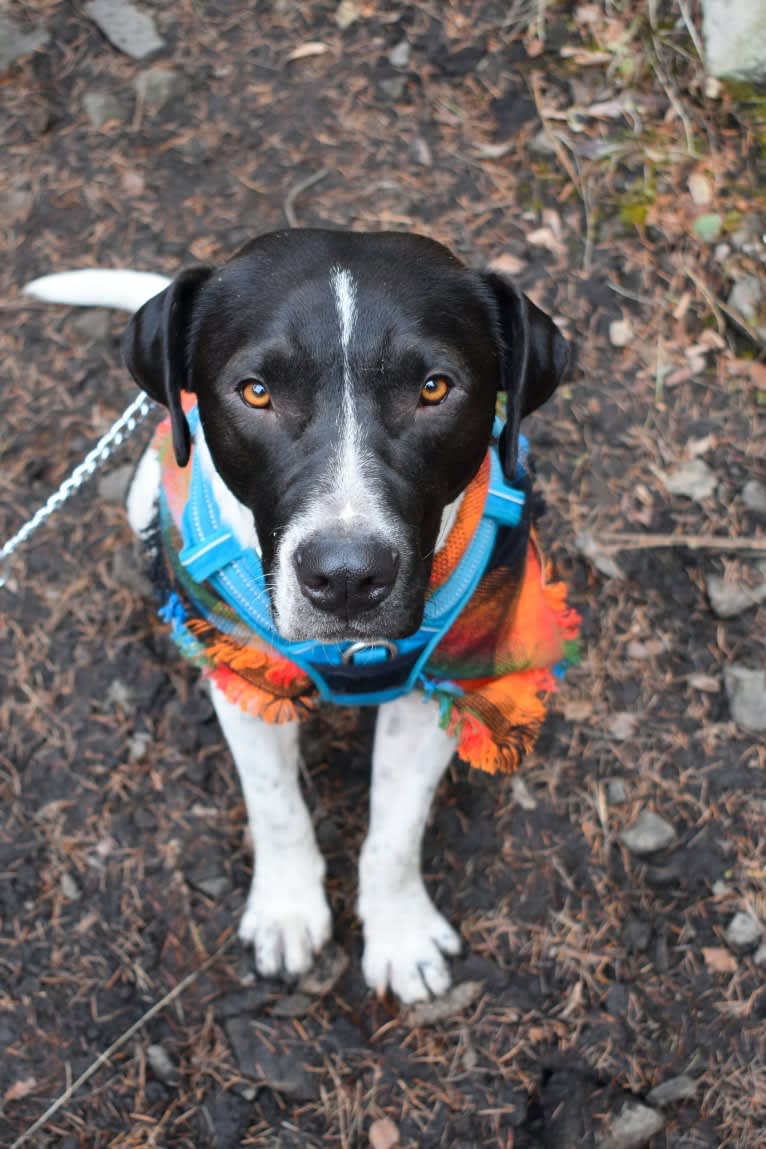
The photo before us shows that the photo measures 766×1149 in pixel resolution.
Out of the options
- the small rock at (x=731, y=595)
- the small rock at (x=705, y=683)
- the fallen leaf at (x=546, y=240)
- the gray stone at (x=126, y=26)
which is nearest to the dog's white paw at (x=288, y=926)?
the small rock at (x=705, y=683)

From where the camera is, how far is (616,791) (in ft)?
12.6

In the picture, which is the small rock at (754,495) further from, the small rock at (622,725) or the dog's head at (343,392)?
the dog's head at (343,392)

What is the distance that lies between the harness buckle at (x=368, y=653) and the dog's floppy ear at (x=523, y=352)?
1.93ft

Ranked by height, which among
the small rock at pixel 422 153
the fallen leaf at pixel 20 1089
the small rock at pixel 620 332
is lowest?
the fallen leaf at pixel 20 1089

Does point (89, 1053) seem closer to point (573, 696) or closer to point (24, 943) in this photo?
point (24, 943)

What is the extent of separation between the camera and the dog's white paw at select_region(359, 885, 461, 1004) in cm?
345

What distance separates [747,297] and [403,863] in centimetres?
274

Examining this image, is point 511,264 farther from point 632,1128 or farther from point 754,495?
point 632,1128

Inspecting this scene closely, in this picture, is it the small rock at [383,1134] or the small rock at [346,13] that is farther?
the small rock at [346,13]

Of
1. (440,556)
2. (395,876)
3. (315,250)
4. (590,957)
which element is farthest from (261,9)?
(590,957)

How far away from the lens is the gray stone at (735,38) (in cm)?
472

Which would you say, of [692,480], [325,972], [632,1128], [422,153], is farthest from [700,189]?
[632,1128]

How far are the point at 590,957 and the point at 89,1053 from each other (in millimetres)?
1543

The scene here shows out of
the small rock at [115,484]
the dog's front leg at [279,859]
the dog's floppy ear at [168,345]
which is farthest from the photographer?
the small rock at [115,484]
